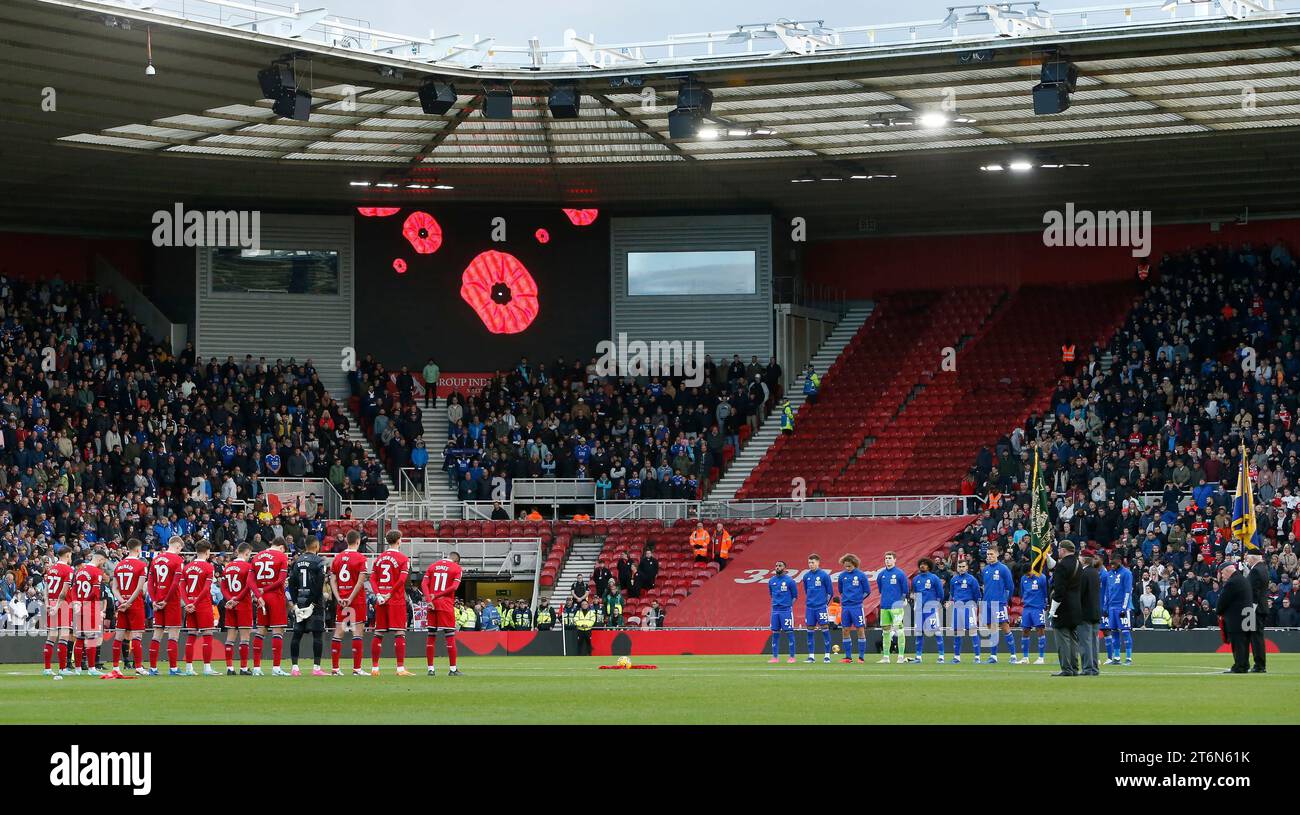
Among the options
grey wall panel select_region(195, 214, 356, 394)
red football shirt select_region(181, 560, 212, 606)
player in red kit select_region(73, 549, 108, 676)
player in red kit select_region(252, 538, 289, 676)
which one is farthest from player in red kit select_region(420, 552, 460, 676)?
grey wall panel select_region(195, 214, 356, 394)

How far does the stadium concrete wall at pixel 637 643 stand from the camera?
3512 cm

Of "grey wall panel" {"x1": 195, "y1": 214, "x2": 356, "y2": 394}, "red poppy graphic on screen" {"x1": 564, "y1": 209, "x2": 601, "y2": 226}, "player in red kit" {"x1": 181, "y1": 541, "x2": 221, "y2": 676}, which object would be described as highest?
"red poppy graphic on screen" {"x1": 564, "y1": 209, "x2": 601, "y2": 226}

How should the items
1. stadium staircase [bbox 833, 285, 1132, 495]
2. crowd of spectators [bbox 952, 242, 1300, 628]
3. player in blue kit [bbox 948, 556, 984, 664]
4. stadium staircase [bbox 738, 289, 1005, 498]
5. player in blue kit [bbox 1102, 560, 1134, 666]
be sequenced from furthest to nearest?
stadium staircase [bbox 738, 289, 1005, 498]
stadium staircase [bbox 833, 285, 1132, 495]
crowd of spectators [bbox 952, 242, 1300, 628]
player in blue kit [bbox 948, 556, 984, 664]
player in blue kit [bbox 1102, 560, 1134, 666]

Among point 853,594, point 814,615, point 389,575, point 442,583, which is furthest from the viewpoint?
point 814,615

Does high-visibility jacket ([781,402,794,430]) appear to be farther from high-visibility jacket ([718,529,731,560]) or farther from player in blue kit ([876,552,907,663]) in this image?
player in blue kit ([876,552,907,663])

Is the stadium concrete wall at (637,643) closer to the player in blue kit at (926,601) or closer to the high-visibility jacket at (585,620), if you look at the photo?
the high-visibility jacket at (585,620)

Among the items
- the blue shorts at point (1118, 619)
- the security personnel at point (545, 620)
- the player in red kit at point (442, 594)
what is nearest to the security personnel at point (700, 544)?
the security personnel at point (545, 620)

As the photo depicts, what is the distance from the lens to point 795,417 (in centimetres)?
5241

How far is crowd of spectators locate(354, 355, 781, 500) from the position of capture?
49656 millimetres

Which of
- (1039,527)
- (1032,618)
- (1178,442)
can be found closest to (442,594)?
(1032,618)

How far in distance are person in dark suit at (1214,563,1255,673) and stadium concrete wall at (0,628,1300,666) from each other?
10940 millimetres

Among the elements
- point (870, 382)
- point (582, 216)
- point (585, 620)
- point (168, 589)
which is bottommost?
point (585, 620)

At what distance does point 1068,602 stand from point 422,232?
1314 inches

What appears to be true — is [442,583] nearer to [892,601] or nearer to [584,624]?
[892,601]
